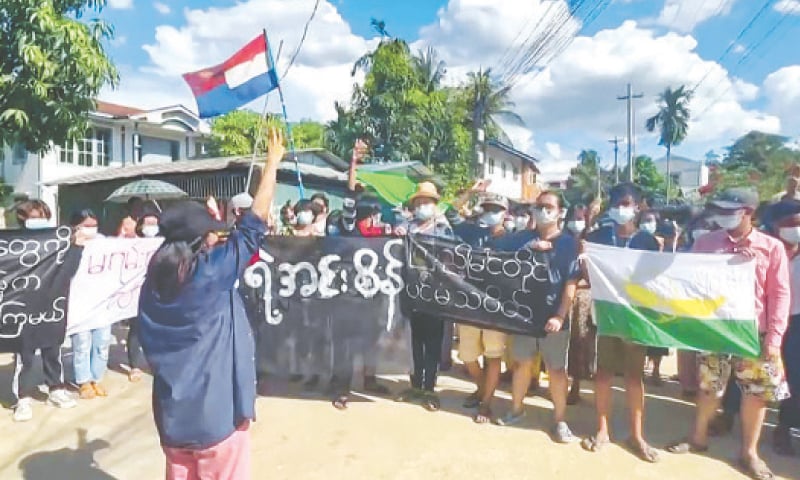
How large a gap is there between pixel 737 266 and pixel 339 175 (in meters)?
16.7

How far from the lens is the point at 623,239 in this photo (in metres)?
4.79

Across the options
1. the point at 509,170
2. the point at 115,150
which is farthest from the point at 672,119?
the point at 115,150

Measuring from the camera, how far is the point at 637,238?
4684mm

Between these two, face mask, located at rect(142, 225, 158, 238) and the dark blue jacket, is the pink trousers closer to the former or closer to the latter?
the dark blue jacket

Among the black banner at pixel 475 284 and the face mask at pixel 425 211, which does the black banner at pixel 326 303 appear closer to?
the black banner at pixel 475 284

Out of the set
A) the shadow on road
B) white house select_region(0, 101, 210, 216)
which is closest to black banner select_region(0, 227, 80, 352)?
the shadow on road

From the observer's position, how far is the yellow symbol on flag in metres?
4.15

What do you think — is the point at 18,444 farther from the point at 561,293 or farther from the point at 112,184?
the point at 112,184

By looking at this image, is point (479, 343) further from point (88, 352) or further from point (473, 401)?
point (88, 352)

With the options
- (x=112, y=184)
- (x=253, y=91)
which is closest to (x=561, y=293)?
(x=253, y=91)

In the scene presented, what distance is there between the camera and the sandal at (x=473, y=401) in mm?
5188

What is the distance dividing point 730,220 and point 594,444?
1.75 meters

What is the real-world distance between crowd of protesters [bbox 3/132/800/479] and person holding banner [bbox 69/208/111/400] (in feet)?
0.03

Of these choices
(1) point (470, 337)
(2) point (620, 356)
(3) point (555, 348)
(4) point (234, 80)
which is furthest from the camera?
(4) point (234, 80)
